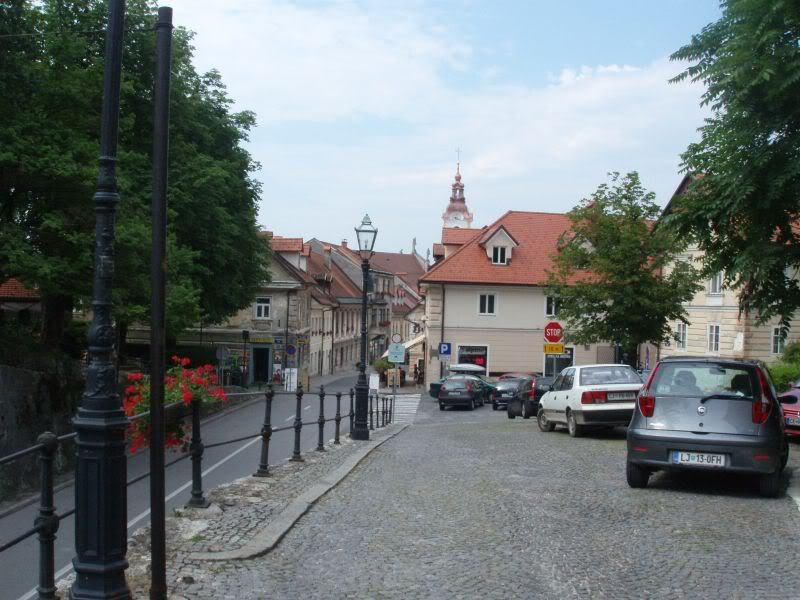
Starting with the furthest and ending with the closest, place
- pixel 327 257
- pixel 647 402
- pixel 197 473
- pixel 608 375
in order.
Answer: pixel 327 257
pixel 608 375
pixel 647 402
pixel 197 473

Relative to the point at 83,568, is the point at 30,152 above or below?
above

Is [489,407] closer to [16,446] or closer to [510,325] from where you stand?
[510,325]

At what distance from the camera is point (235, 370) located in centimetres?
5762

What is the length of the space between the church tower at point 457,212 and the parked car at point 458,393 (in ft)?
309

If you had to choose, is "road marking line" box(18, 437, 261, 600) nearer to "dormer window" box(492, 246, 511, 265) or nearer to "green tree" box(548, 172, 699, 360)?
"green tree" box(548, 172, 699, 360)

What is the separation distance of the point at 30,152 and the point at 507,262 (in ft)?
127

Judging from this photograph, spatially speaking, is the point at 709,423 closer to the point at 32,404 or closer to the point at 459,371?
the point at 32,404

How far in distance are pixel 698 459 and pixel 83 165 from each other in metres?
18.7

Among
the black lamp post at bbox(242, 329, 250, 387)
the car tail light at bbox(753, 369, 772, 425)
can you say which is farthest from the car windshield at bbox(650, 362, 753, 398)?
the black lamp post at bbox(242, 329, 250, 387)

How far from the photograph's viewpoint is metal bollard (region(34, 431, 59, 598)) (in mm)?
5449

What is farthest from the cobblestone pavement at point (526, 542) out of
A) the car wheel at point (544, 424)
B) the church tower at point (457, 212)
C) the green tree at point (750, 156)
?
the church tower at point (457, 212)

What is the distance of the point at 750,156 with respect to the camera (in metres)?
11.6

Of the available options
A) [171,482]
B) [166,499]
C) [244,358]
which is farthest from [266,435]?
[244,358]

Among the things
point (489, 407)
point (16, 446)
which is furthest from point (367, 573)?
point (489, 407)
